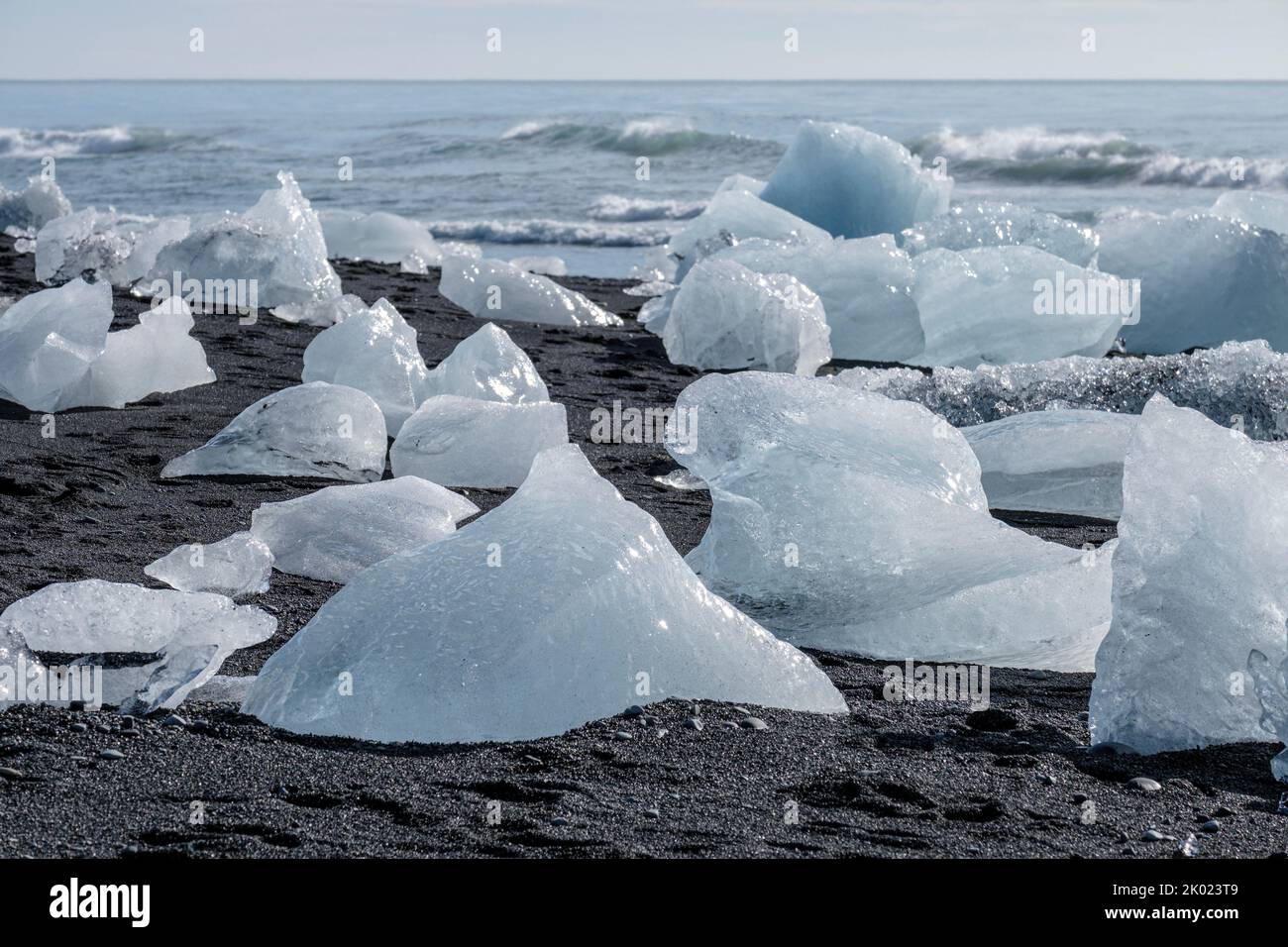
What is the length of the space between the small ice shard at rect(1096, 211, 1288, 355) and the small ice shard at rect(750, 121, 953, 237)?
1.75m

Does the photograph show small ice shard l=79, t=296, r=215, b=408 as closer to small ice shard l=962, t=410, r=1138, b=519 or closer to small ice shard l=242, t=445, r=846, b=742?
small ice shard l=242, t=445, r=846, b=742

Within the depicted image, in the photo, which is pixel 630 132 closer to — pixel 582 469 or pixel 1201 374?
pixel 1201 374

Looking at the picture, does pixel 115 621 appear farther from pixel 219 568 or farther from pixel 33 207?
pixel 33 207

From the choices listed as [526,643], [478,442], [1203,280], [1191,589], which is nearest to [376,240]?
[1203,280]

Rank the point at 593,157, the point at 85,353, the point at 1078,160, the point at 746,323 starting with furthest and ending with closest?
1. the point at 593,157
2. the point at 1078,160
3. the point at 746,323
4. the point at 85,353

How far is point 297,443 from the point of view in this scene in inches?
172

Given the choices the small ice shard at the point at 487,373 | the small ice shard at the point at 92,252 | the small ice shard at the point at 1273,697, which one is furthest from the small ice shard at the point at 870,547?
the small ice shard at the point at 92,252

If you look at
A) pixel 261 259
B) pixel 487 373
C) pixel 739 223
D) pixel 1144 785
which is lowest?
pixel 1144 785

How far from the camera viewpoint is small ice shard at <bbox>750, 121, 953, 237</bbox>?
9.04 metres

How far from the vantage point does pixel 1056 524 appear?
4215mm

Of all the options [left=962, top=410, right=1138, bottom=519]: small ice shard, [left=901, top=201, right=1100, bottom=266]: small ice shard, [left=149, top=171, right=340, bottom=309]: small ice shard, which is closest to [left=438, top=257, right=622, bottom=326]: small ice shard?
[left=149, top=171, right=340, bottom=309]: small ice shard

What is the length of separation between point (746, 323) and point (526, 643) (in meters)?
4.23

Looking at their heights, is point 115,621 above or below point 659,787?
above

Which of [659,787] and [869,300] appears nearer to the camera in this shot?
[659,787]
